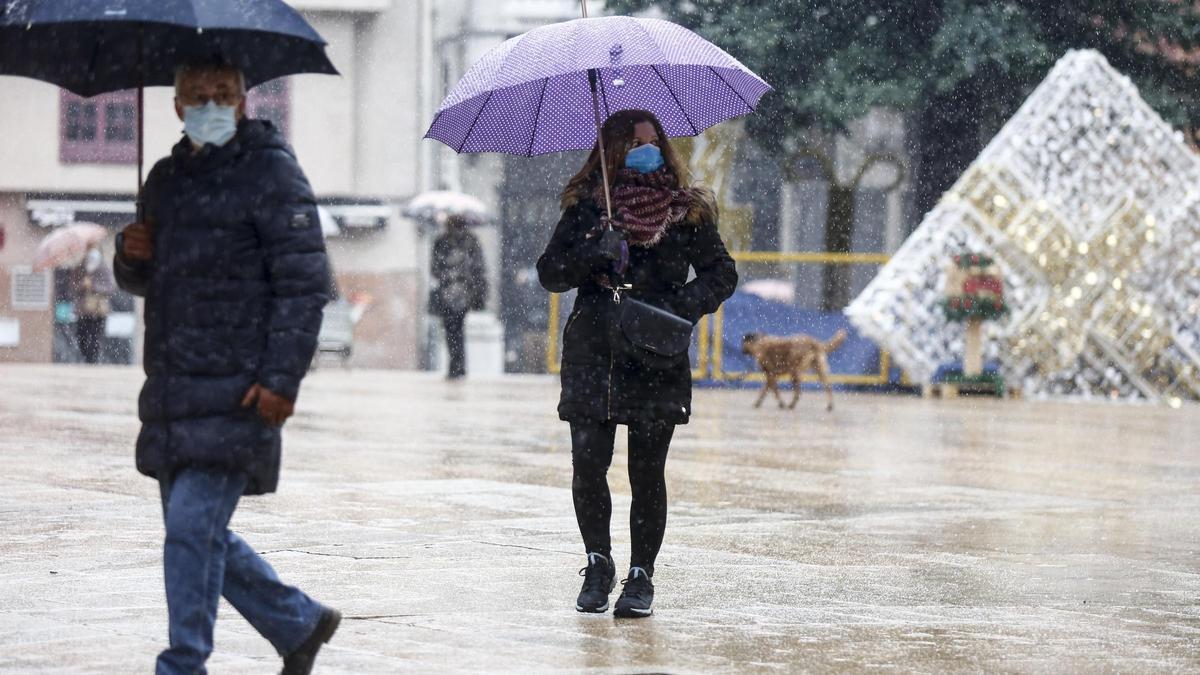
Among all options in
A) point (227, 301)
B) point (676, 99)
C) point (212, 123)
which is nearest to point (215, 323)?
point (227, 301)

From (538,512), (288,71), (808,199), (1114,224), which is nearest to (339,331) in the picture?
(808,199)

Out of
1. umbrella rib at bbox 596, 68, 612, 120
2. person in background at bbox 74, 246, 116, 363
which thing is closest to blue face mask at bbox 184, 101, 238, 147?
umbrella rib at bbox 596, 68, 612, 120

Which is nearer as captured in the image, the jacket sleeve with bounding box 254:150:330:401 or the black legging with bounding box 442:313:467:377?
the jacket sleeve with bounding box 254:150:330:401

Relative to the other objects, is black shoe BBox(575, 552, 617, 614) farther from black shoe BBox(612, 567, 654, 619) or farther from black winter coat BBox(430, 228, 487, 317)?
black winter coat BBox(430, 228, 487, 317)

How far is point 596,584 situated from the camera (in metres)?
6.68

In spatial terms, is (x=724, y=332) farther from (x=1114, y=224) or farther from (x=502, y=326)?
(x=502, y=326)

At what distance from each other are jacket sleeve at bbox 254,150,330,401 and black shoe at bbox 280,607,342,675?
61 centimetres

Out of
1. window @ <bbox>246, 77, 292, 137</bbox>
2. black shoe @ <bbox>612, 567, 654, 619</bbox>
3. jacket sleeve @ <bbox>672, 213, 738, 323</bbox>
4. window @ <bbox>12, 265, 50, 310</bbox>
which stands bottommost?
window @ <bbox>12, 265, 50, 310</bbox>

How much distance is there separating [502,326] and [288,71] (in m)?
32.6

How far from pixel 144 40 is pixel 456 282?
1989 cm

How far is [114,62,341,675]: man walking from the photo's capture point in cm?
496

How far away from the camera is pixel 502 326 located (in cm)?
3822

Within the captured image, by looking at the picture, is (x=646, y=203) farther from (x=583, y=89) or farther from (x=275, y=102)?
(x=275, y=102)

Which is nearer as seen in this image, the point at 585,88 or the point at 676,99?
the point at 585,88
